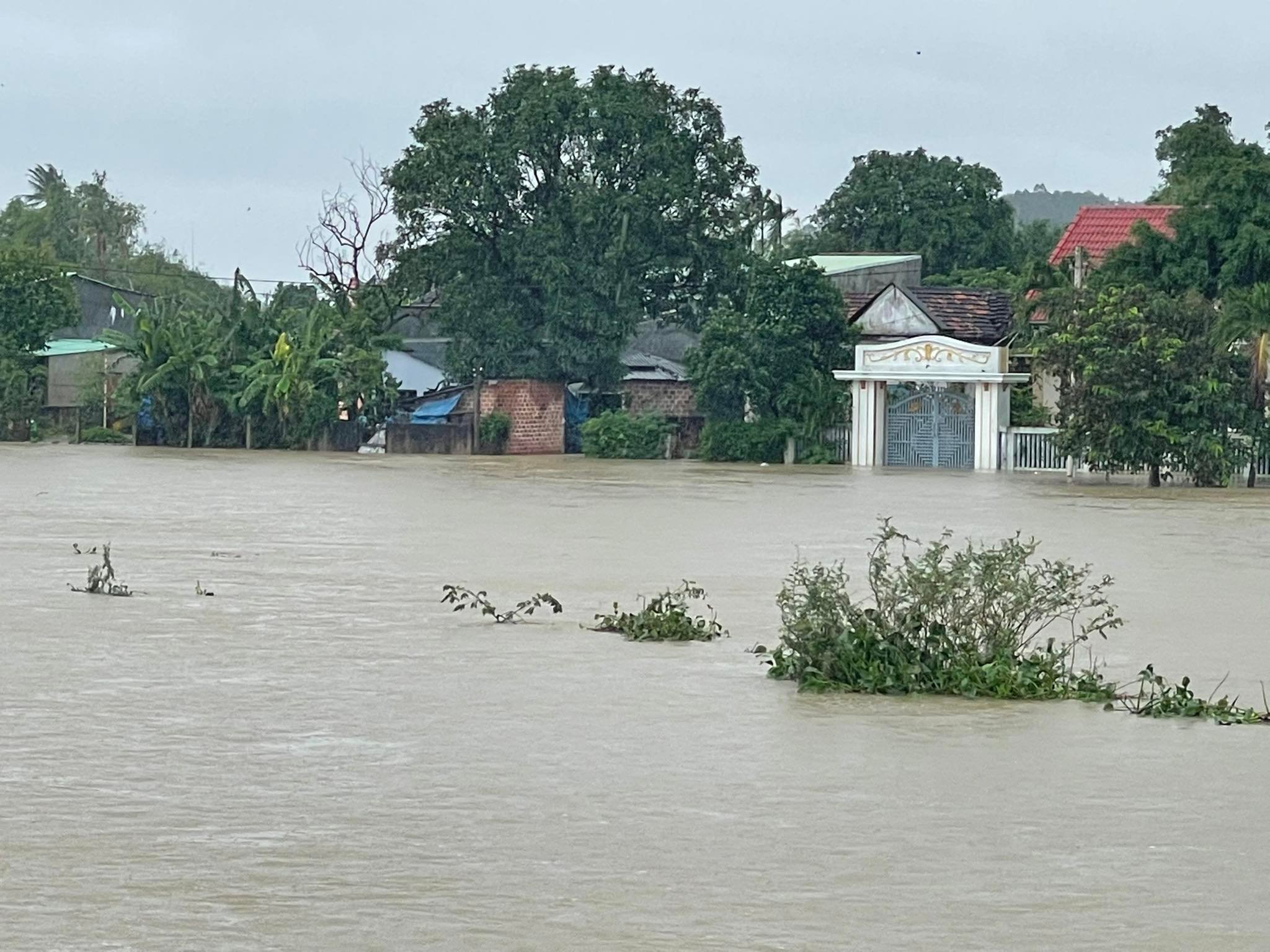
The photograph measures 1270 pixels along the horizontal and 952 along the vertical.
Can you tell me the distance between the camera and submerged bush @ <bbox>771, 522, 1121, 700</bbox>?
428 inches

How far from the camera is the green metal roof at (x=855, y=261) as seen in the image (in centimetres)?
5569

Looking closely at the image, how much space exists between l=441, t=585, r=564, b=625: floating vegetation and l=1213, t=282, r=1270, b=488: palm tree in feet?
75.1

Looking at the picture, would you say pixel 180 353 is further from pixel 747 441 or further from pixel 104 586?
pixel 104 586

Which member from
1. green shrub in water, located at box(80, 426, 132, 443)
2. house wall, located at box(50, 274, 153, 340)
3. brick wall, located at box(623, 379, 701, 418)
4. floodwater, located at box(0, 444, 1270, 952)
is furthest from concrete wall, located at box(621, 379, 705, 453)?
floodwater, located at box(0, 444, 1270, 952)

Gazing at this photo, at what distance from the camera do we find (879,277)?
2224 inches

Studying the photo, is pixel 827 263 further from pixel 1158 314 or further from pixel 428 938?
pixel 428 938

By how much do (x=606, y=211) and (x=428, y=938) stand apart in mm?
43097

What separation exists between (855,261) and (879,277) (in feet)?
4.52

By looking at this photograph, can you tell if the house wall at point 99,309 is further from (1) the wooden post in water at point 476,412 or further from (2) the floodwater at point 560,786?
(2) the floodwater at point 560,786

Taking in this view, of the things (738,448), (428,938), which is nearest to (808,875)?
(428,938)

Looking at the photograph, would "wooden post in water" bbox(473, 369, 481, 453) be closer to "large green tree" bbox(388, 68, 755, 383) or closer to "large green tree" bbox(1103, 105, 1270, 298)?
"large green tree" bbox(388, 68, 755, 383)

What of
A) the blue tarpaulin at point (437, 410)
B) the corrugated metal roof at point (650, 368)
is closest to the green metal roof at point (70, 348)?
the blue tarpaulin at point (437, 410)

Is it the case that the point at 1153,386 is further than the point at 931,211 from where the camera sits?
No

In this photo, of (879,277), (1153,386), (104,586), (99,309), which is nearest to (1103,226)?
(879,277)
